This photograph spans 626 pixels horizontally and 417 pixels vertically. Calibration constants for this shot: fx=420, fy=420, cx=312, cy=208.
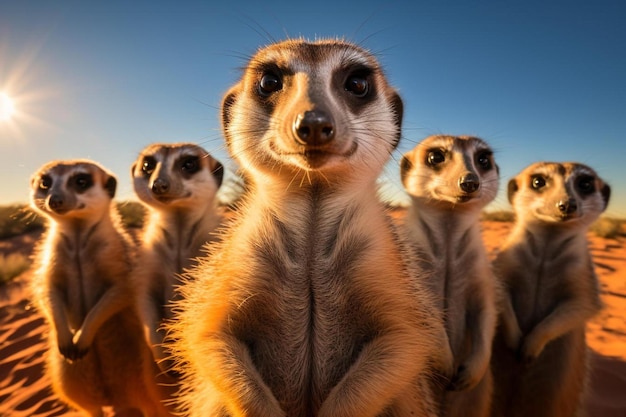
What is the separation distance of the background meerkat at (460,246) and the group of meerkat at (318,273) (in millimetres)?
12

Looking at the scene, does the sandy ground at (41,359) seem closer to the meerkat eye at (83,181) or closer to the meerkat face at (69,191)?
the meerkat face at (69,191)

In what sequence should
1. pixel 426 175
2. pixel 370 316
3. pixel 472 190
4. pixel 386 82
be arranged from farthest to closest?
pixel 426 175, pixel 472 190, pixel 386 82, pixel 370 316

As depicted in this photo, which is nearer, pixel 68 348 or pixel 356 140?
pixel 356 140

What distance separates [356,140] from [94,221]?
10.4 feet

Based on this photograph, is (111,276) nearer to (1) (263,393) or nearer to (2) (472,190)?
(1) (263,393)

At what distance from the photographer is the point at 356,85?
1.78 metres

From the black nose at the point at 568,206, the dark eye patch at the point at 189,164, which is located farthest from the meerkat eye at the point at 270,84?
the black nose at the point at 568,206

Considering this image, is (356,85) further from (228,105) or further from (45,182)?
(45,182)

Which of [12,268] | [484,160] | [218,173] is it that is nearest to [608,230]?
[484,160]

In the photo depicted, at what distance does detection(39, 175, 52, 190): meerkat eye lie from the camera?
379cm

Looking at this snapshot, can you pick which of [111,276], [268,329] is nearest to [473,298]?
[268,329]

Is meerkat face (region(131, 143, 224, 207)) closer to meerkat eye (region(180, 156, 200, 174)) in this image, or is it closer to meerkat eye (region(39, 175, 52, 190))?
meerkat eye (region(180, 156, 200, 174))

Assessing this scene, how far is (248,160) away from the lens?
1.72m

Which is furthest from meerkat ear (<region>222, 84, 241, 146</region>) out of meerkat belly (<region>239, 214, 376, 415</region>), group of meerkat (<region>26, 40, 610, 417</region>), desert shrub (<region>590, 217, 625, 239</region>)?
desert shrub (<region>590, 217, 625, 239</region>)
